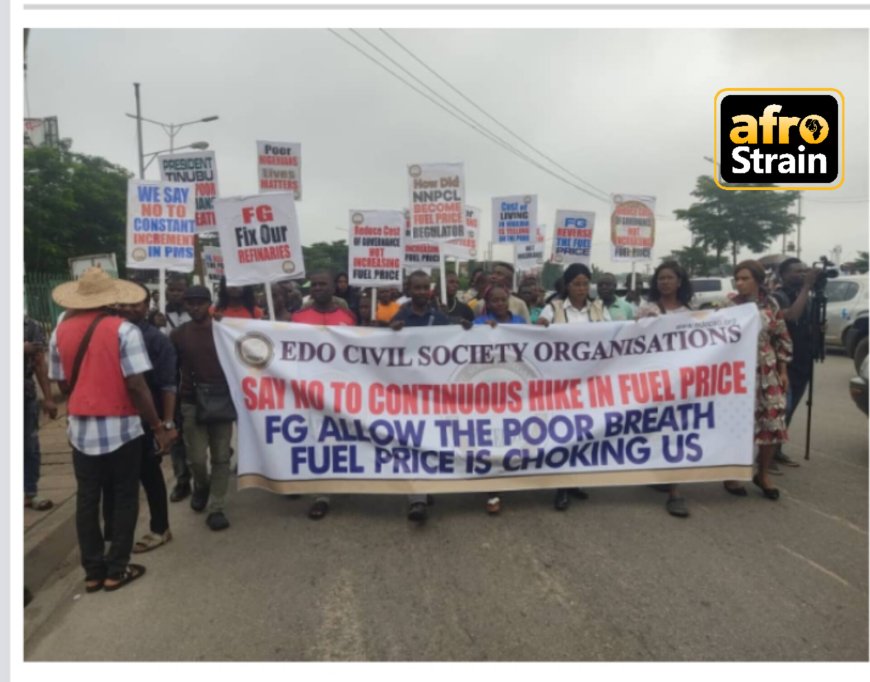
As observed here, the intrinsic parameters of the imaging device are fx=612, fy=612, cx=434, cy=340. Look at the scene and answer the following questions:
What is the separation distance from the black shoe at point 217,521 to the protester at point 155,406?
288 mm

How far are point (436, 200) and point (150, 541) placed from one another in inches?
180

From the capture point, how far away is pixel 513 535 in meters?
4.06

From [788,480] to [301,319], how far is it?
4255 mm

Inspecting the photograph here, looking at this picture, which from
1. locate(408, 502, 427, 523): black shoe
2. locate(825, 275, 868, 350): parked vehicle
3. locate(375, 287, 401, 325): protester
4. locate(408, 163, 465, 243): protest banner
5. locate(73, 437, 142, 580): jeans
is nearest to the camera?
locate(73, 437, 142, 580): jeans

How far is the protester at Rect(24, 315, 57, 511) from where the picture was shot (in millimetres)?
4668

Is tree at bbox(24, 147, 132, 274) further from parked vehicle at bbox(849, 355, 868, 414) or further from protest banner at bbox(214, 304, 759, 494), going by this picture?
parked vehicle at bbox(849, 355, 868, 414)

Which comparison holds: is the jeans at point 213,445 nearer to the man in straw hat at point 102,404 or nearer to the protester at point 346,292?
the man in straw hat at point 102,404

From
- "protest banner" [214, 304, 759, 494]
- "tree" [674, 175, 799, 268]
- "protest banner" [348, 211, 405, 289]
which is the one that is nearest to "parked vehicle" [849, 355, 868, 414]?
"protest banner" [214, 304, 759, 494]

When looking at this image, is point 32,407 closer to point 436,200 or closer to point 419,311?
point 419,311

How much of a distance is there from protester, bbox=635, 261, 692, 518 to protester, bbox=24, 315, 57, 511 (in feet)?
15.1

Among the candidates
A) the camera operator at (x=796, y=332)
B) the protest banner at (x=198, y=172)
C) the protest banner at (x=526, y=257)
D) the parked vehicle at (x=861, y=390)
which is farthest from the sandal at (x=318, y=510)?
the protest banner at (x=526, y=257)

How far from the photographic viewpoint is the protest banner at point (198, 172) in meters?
6.98

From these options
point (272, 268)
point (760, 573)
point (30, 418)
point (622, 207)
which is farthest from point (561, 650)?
point (622, 207)

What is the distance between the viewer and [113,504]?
363cm
